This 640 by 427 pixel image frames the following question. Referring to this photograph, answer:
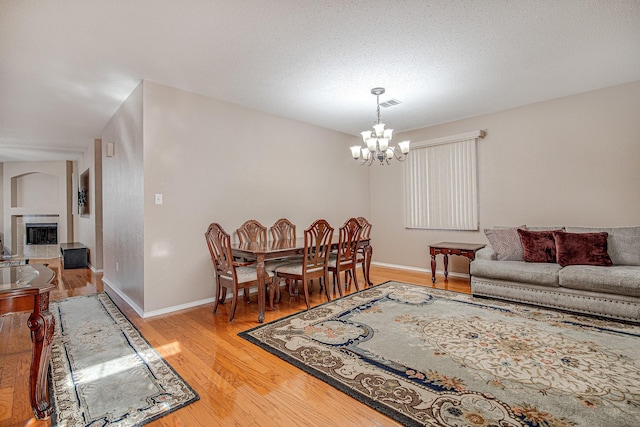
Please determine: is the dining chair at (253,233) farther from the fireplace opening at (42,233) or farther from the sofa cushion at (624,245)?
the fireplace opening at (42,233)

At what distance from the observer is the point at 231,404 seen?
1764mm

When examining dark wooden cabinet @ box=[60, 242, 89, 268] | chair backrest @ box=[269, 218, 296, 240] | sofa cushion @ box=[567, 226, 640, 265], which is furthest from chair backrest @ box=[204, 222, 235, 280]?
dark wooden cabinet @ box=[60, 242, 89, 268]

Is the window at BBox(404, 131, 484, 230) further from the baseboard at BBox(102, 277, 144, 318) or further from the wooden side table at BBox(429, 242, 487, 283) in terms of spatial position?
the baseboard at BBox(102, 277, 144, 318)

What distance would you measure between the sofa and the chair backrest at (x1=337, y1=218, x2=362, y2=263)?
1.47m

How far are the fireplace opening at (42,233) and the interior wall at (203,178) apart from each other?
723 cm

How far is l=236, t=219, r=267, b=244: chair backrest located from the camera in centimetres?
404

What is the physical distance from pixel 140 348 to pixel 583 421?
2.95 metres

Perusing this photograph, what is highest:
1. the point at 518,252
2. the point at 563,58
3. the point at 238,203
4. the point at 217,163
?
the point at 563,58

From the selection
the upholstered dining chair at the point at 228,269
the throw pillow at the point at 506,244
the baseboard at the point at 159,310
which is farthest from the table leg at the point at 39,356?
the throw pillow at the point at 506,244

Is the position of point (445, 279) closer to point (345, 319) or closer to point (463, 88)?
point (345, 319)

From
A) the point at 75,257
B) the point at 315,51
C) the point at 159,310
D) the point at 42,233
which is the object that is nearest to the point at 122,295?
the point at 159,310

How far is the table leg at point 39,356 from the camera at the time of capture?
1.63 metres

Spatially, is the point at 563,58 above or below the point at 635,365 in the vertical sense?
above

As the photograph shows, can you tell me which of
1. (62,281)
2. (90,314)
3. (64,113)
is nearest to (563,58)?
(90,314)
